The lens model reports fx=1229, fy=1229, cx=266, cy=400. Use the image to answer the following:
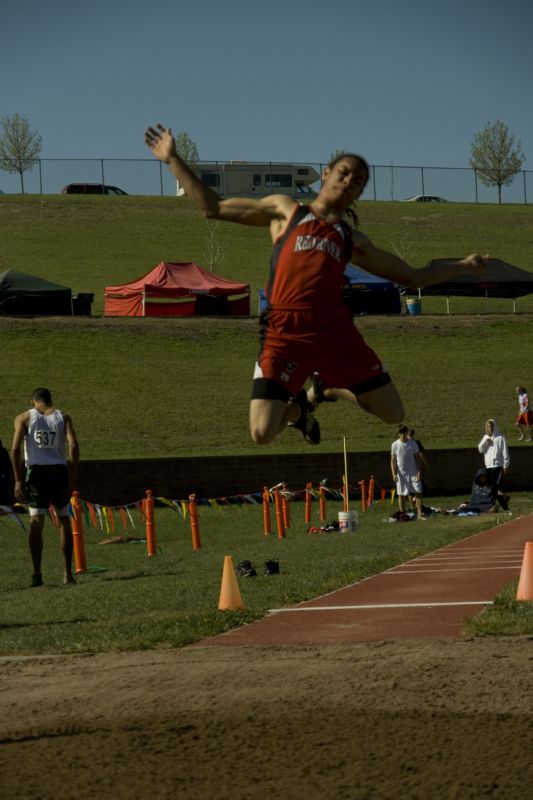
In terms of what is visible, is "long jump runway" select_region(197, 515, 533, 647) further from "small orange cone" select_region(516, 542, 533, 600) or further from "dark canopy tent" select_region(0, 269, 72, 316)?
"dark canopy tent" select_region(0, 269, 72, 316)

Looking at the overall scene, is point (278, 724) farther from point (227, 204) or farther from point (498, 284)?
point (498, 284)

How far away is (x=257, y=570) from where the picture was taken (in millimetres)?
15352

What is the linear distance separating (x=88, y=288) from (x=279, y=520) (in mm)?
40645

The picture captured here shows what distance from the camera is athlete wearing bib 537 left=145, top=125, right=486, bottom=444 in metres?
6.79

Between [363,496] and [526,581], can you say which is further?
[363,496]

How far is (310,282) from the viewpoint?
6809 mm

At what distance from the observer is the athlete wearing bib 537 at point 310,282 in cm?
679

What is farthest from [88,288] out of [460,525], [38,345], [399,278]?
[399,278]

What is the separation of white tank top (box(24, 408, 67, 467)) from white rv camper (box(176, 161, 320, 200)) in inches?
2803

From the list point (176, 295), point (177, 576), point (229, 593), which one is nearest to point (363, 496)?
point (177, 576)

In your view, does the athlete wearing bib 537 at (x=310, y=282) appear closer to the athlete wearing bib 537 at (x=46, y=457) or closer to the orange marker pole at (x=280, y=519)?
the athlete wearing bib 537 at (x=46, y=457)

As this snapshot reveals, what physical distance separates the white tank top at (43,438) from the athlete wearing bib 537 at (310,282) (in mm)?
7080

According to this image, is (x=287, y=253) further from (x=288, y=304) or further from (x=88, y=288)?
(x=88, y=288)

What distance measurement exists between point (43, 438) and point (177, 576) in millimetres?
2513
